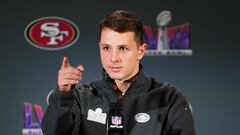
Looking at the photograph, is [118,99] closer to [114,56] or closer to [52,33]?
[114,56]

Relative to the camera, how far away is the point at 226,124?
9.18 feet

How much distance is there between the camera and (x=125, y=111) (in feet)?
3.66

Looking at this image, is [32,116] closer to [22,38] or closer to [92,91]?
[22,38]

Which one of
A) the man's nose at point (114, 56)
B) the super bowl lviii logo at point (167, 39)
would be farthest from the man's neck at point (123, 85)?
the super bowl lviii logo at point (167, 39)

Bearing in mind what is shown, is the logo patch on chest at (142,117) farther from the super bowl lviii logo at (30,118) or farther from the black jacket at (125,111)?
the super bowl lviii logo at (30,118)

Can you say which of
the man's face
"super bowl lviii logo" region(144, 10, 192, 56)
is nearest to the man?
the man's face

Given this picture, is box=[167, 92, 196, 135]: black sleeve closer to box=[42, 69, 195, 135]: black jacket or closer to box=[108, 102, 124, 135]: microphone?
box=[42, 69, 195, 135]: black jacket

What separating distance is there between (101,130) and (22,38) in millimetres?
1729

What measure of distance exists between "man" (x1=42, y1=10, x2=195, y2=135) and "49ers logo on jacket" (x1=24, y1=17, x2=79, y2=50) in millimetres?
1582

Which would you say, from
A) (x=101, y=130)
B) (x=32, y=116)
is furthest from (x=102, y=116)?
(x=32, y=116)

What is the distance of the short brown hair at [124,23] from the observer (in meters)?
1.08

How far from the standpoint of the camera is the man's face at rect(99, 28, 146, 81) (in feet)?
3.50

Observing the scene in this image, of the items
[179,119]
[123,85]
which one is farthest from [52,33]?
[179,119]

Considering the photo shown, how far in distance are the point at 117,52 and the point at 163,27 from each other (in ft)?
5.66
